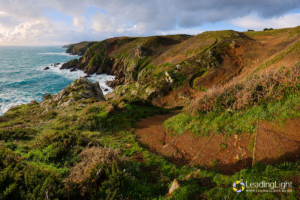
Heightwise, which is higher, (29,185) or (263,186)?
(263,186)

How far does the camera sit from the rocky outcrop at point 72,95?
2072 centimetres

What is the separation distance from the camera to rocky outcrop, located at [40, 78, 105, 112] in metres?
20.7

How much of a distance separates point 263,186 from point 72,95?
24527mm

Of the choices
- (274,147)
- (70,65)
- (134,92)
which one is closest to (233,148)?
(274,147)

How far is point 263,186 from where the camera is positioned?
12.1ft

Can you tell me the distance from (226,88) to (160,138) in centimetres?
583

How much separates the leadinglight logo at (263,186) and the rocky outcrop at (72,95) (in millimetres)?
19037

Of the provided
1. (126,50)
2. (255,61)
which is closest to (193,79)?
(255,61)

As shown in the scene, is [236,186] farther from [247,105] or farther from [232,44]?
[232,44]

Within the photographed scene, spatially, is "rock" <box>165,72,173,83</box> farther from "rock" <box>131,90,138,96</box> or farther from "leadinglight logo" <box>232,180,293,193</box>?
"leadinglight logo" <box>232,180,293,193</box>

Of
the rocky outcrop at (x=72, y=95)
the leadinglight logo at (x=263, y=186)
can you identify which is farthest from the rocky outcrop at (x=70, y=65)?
the leadinglight logo at (x=263, y=186)

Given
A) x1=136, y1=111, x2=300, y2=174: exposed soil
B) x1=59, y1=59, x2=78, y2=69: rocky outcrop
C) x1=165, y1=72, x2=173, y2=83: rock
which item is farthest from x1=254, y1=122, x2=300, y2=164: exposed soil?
x1=59, y1=59, x2=78, y2=69: rocky outcrop

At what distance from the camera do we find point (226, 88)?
9648 millimetres

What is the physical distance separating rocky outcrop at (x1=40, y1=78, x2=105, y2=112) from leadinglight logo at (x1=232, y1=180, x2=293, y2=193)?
62.5 feet
